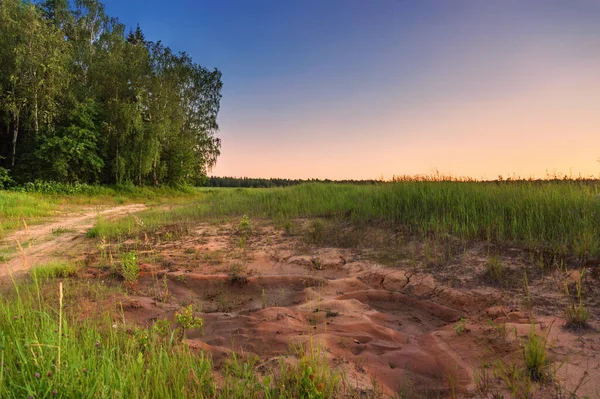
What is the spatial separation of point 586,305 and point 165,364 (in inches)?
178

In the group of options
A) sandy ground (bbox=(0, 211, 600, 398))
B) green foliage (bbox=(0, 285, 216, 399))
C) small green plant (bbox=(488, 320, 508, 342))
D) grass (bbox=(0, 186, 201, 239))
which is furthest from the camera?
grass (bbox=(0, 186, 201, 239))

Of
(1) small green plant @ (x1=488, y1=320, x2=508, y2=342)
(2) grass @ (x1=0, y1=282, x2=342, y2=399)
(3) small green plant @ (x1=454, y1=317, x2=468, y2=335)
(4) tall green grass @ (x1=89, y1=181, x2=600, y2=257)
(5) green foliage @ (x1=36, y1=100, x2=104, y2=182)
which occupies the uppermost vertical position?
(5) green foliage @ (x1=36, y1=100, x2=104, y2=182)

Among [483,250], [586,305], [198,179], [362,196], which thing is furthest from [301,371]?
[198,179]

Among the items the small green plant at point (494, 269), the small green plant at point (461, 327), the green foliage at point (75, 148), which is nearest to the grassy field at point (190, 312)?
the small green plant at point (494, 269)

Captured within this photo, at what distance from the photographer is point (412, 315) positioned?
4.41m

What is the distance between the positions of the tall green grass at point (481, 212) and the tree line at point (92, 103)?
1833 centimetres

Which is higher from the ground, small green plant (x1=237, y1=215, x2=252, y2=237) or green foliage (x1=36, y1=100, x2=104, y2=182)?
green foliage (x1=36, y1=100, x2=104, y2=182)

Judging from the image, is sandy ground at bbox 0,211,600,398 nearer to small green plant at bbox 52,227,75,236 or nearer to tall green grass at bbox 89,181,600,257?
tall green grass at bbox 89,181,600,257

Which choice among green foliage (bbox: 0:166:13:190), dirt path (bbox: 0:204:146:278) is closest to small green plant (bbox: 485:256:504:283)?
dirt path (bbox: 0:204:146:278)

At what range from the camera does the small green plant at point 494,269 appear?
5076 millimetres

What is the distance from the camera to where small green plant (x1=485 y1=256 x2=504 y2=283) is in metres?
5.08

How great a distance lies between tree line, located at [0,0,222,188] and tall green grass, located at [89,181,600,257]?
18.3 m

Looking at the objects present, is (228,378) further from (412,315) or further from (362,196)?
(362,196)

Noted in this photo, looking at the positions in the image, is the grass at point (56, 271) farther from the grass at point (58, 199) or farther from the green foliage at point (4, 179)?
the green foliage at point (4, 179)
